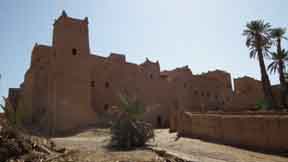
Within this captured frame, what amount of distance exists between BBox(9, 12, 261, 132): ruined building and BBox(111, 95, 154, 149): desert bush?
221 cm

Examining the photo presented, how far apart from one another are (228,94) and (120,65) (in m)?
21.9

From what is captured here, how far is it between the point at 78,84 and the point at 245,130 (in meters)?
15.1

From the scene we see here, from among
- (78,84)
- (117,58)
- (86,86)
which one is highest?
(117,58)

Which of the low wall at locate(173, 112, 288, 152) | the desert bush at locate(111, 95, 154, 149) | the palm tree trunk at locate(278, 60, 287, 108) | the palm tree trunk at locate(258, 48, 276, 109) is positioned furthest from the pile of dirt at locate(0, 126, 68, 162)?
the palm tree trunk at locate(278, 60, 287, 108)

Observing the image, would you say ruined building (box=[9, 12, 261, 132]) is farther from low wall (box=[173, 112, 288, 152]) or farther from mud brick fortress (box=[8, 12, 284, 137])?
low wall (box=[173, 112, 288, 152])

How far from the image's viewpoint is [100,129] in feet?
62.2

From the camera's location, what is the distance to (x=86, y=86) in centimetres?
2167

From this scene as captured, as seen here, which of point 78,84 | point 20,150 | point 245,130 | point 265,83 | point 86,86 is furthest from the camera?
point 265,83

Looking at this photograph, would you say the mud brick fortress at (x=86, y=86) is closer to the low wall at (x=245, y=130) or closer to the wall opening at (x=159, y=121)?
the wall opening at (x=159, y=121)

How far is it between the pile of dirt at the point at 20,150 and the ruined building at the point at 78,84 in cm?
597

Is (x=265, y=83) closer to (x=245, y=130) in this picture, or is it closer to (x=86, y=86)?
(x=245, y=130)

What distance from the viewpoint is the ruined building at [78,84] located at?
20.0 metres

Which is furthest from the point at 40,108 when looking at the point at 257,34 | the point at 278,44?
the point at 278,44

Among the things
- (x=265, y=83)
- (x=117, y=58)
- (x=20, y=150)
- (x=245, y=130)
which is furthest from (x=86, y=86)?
(x=265, y=83)
